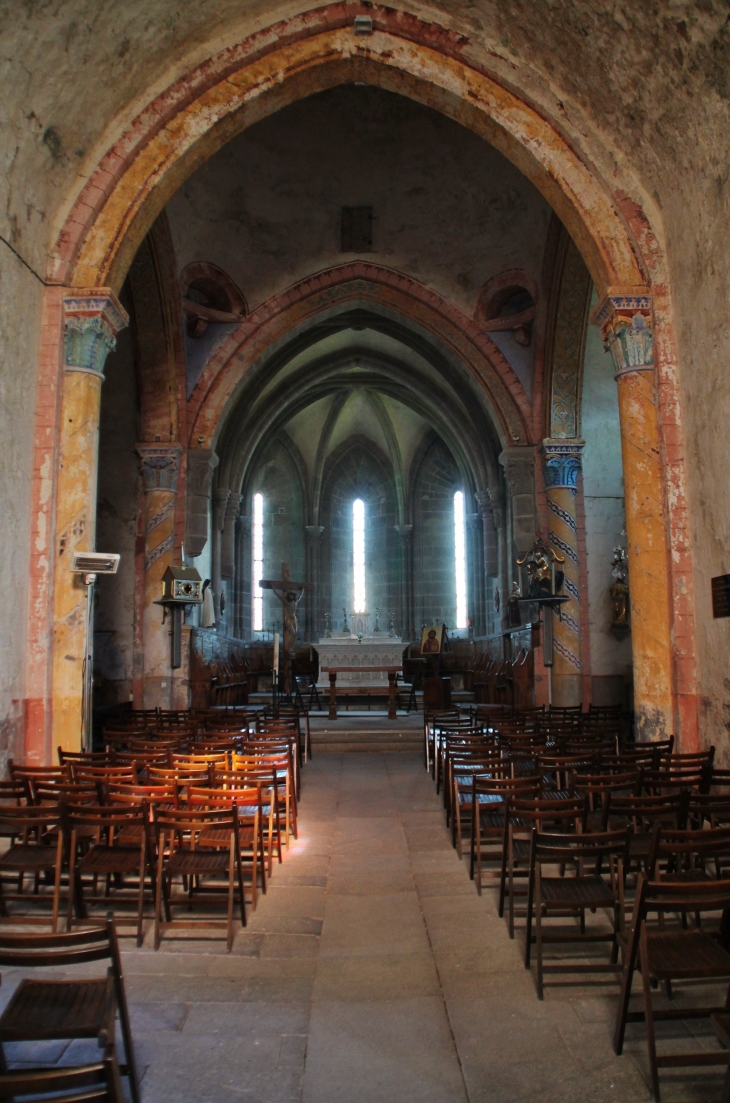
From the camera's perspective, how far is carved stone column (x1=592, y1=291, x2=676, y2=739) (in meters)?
9.55

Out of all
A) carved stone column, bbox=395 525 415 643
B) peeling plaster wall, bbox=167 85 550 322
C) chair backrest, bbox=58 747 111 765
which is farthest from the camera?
carved stone column, bbox=395 525 415 643

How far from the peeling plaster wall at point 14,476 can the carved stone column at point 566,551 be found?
31.8 feet

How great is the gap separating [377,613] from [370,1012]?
22134mm

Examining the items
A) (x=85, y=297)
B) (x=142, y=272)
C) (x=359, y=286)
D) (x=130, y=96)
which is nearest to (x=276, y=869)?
(x=85, y=297)

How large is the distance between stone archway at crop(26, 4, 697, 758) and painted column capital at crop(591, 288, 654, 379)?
0.04ft

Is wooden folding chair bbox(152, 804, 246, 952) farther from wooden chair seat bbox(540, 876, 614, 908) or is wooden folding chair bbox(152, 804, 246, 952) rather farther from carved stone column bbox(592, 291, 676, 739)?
carved stone column bbox(592, 291, 676, 739)

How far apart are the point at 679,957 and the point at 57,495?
8223mm

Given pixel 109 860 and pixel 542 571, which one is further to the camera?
pixel 542 571

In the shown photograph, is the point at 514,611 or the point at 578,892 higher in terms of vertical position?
the point at 514,611

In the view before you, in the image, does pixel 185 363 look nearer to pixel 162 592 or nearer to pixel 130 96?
pixel 162 592

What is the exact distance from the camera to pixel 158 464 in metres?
16.7

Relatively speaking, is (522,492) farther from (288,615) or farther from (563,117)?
(563,117)

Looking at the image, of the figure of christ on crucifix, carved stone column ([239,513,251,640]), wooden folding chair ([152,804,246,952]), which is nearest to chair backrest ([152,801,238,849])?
wooden folding chair ([152,804,246,952])

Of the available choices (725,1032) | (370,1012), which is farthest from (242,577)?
(725,1032)
